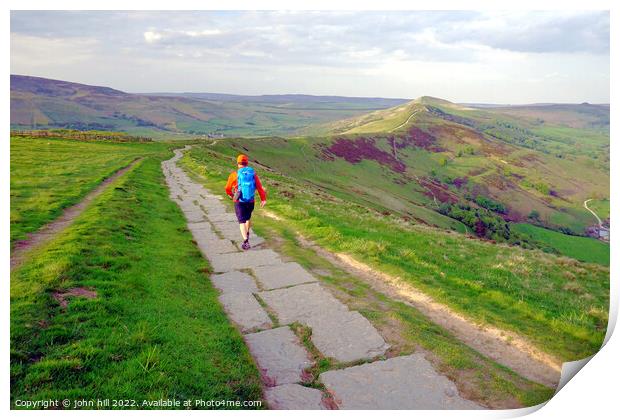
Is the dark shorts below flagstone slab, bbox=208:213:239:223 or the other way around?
the other way around

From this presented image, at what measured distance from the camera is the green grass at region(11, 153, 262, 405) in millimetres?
5570

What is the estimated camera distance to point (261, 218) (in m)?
19.2

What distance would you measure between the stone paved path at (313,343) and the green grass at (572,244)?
10422cm

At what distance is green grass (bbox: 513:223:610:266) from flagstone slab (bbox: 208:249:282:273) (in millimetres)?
102727

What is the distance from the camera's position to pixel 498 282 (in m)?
12.3

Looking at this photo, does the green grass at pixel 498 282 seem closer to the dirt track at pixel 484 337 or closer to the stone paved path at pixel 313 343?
the dirt track at pixel 484 337

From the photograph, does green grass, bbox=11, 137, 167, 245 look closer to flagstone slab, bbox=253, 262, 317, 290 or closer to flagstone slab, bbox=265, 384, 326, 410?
flagstone slab, bbox=253, 262, 317, 290

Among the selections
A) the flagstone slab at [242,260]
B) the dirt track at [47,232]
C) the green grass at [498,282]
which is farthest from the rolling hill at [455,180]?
the flagstone slab at [242,260]

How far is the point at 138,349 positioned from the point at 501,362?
6644mm

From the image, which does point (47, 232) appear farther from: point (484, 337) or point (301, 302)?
point (484, 337)

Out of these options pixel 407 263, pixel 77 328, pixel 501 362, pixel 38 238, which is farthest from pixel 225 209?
pixel 501 362

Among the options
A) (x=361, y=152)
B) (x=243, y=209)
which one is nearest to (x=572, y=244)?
(x=361, y=152)

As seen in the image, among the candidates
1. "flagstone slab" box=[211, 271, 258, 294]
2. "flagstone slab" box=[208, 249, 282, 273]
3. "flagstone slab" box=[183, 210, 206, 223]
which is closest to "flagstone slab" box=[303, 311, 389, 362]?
"flagstone slab" box=[211, 271, 258, 294]

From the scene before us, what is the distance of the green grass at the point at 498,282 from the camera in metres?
8.85
